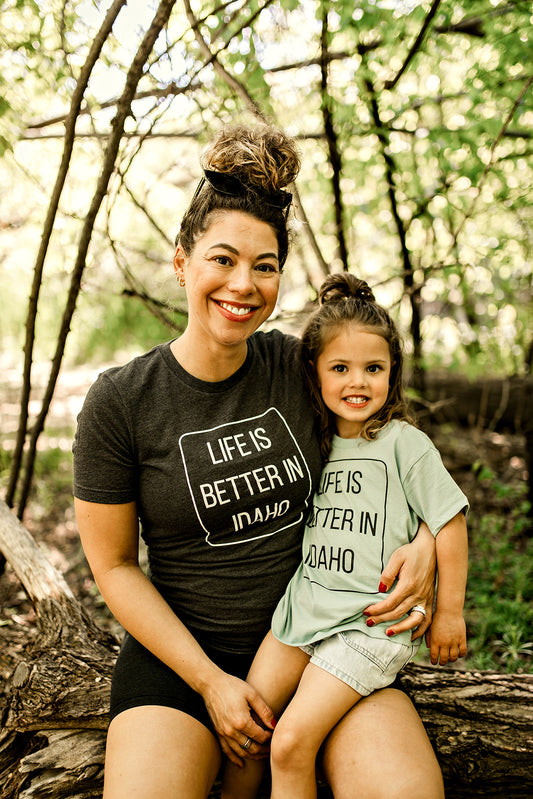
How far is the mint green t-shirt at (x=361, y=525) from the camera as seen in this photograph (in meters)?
1.64

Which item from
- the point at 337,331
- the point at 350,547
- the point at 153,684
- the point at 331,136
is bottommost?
the point at 153,684

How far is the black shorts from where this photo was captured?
62.6 inches

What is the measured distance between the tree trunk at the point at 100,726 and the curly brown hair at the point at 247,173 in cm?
145

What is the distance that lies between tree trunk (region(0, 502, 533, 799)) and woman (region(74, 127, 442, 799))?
0.33 meters

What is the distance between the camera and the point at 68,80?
2586 mm

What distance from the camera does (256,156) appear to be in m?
1.69

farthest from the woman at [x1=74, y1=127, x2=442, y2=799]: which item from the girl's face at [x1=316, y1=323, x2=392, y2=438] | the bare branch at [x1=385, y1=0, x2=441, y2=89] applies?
the bare branch at [x1=385, y1=0, x2=441, y2=89]

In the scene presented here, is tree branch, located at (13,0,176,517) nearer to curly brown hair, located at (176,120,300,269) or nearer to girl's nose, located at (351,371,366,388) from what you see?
curly brown hair, located at (176,120,300,269)

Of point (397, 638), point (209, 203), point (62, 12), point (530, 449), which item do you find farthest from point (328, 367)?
point (530, 449)

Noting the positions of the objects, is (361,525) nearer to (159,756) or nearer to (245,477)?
(245,477)

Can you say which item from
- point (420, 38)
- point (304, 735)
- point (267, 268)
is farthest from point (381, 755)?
point (420, 38)

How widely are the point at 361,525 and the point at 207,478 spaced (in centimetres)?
47

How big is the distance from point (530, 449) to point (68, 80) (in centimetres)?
339

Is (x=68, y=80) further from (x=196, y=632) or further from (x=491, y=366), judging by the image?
(x=491, y=366)
